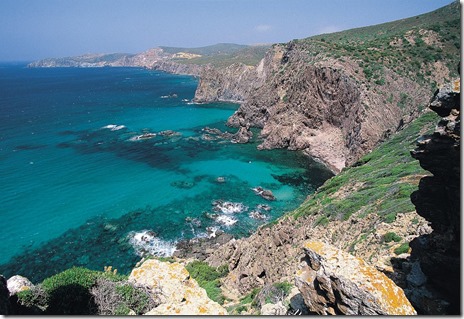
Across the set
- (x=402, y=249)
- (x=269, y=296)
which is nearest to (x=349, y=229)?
(x=402, y=249)

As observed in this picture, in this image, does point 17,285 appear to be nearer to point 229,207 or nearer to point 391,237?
point 391,237

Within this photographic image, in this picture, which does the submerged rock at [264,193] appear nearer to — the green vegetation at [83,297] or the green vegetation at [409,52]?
the green vegetation at [83,297]

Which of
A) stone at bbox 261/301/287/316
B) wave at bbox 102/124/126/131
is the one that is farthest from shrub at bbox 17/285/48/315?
wave at bbox 102/124/126/131

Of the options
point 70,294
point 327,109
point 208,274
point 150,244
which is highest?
point 327,109

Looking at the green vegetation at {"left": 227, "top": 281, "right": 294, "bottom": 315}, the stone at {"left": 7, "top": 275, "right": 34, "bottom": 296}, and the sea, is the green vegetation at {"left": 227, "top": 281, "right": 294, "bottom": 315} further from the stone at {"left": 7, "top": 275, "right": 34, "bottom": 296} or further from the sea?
the sea

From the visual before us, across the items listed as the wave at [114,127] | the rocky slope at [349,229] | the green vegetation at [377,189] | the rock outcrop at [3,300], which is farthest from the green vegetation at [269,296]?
the wave at [114,127]
